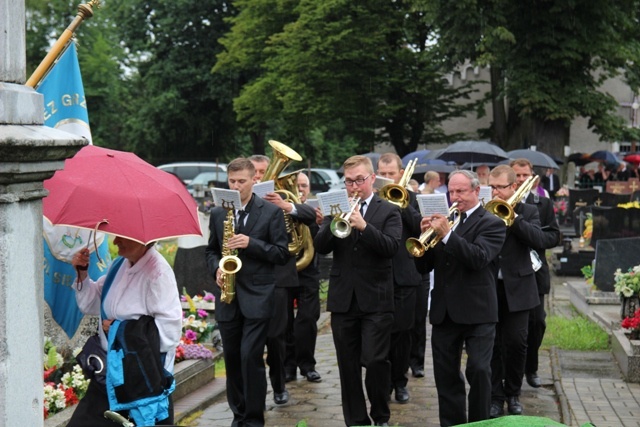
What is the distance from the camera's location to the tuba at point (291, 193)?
9.26 metres

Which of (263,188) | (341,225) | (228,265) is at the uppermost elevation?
(263,188)

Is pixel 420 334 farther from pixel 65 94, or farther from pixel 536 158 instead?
pixel 536 158

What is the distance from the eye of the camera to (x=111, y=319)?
6.02 m

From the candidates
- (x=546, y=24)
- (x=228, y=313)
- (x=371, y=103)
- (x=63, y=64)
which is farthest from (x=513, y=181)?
(x=371, y=103)

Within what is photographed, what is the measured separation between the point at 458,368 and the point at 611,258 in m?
7.28

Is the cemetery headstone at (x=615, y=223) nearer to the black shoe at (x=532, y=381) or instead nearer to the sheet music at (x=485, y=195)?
the black shoe at (x=532, y=381)

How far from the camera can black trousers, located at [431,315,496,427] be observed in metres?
7.86

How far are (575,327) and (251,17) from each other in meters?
33.3

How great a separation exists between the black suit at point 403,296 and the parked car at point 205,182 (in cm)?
2274

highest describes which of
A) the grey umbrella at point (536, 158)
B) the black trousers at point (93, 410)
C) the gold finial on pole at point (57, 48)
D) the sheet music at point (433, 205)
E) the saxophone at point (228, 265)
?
the gold finial on pole at point (57, 48)

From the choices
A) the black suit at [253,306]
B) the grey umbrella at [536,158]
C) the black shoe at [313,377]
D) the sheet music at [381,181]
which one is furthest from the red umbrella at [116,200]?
the grey umbrella at [536,158]

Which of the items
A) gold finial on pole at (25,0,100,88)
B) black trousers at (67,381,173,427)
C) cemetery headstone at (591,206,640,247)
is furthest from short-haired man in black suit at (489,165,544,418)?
cemetery headstone at (591,206,640,247)

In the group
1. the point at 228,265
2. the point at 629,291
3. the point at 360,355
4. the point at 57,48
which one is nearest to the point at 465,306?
the point at 360,355

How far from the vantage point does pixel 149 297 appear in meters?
5.98
